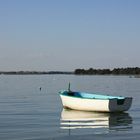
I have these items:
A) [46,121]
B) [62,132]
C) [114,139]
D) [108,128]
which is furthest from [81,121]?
[114,139]

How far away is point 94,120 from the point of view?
109ft

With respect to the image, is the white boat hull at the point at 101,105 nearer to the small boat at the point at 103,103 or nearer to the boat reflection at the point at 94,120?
the small boat at the point at 103,103

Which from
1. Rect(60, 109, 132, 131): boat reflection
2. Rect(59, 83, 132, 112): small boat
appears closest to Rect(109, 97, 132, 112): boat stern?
Rect(59, 83, 132, 112): small boat

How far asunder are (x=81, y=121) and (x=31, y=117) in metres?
4.61

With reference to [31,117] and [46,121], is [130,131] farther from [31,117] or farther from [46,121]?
[31,117]

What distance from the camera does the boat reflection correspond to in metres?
29.4

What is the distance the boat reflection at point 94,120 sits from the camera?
2942 centimetres

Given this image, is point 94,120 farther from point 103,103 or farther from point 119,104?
point 119,104

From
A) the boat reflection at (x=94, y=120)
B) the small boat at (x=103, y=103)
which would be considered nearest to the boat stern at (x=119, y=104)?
the small boat at (x=103, y=103)

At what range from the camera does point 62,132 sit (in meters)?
26.1

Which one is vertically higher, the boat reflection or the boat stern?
the boat stern

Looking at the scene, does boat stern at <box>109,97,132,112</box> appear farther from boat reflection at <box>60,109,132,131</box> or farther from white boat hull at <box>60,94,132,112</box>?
boat reflection at <box>60,109,132,131</box>

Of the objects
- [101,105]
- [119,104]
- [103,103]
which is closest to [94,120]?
[103,103]

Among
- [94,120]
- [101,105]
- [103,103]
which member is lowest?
[94,120]
